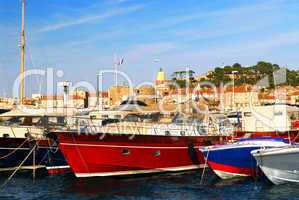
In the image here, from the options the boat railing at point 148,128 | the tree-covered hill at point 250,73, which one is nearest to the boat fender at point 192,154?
the boat railing at point 148,128

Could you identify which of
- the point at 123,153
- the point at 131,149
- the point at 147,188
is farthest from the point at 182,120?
the point at 147,188

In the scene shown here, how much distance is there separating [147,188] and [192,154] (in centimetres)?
489

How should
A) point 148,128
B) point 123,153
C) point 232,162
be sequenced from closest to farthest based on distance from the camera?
point 232,162 → point 123,153 → point 148,128

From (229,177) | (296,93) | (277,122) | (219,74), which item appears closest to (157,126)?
(229,177)

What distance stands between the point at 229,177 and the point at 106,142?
5.94m

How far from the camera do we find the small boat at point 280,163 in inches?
705

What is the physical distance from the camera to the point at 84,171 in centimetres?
2072

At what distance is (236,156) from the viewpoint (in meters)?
20.1

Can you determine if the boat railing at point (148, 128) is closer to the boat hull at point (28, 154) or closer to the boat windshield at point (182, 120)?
the boat windshield at point (182, 120)

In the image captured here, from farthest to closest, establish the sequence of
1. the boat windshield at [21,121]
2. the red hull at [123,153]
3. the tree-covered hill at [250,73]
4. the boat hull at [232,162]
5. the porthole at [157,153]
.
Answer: the tree-covered hill at [250,73] < the boat windshield at [21,121] < the porthole at [157,153] < the red hull at [123,153] < the boat hull at [232,162]

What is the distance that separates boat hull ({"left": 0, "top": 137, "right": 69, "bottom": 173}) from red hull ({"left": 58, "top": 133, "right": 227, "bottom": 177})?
3490 millimetres

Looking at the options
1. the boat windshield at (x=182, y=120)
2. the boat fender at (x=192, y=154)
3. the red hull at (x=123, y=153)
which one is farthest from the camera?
the boat windshield at (x=182, y=120)

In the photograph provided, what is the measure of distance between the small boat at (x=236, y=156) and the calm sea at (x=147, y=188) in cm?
61

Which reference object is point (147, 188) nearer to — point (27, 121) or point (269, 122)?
point (269, 122)
